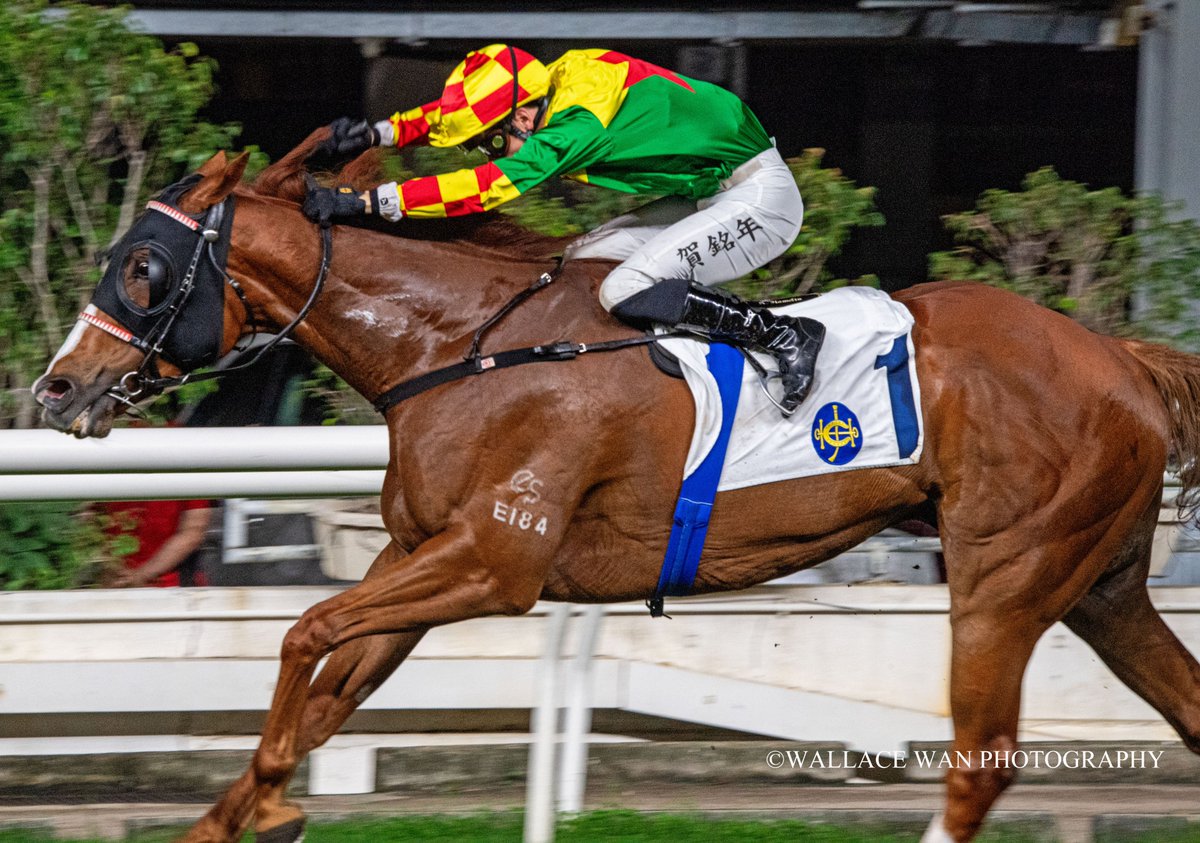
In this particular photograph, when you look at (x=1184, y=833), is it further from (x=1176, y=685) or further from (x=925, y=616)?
(x=925, y=616)

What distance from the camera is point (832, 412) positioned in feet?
13.4

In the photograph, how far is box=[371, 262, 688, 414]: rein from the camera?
3.97m

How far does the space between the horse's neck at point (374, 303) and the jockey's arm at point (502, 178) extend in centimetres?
18

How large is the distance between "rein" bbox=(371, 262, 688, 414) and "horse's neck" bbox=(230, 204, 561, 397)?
0.03 metres

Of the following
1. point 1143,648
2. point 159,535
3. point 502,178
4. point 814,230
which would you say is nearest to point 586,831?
point 1143,648

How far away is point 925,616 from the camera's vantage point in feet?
16.6

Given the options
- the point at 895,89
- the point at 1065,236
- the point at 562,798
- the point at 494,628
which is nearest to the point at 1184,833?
the point at 562,798

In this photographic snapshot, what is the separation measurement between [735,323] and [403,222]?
937mm

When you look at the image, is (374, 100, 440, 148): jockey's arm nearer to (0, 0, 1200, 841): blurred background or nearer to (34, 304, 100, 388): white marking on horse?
(34, 304, 100, 388): white marking on horse

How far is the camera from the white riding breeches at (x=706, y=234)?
4.07m

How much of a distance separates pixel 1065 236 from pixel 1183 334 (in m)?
0.59

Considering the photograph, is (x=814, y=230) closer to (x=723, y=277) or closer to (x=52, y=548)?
(x=723, y=277)

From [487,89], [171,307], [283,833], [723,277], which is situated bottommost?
Result: [283,833]

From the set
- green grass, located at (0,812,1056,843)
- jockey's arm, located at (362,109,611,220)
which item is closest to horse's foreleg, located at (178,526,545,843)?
green grass, located at (0,812,1056,843)
